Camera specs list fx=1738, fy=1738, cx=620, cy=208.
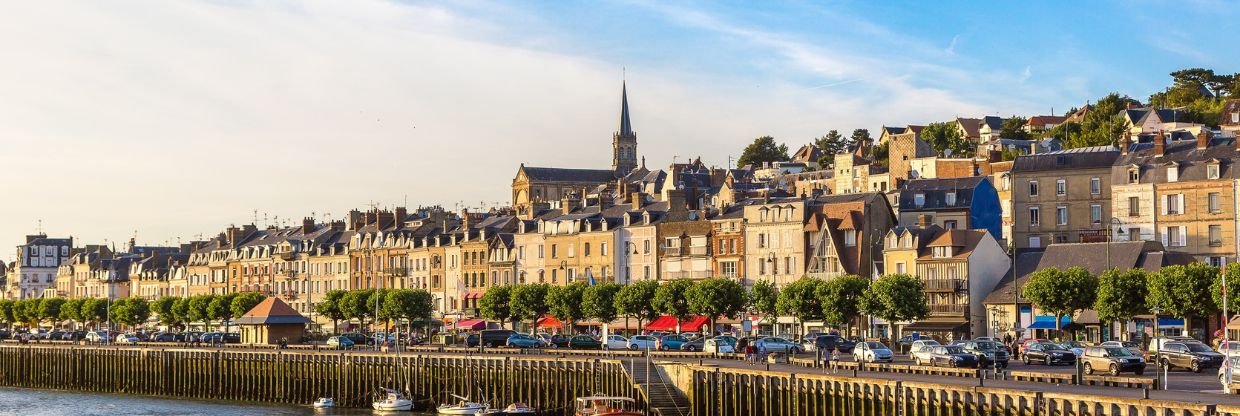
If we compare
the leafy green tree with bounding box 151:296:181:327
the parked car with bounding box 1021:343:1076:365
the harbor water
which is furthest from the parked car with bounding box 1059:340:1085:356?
the leafy green tree with bounding box 151:296:181:327

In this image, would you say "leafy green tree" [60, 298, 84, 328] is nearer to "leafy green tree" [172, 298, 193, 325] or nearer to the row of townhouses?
"leafy green tree" [172, 298, 193, 325]

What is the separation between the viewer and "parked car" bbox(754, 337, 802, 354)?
309 ft

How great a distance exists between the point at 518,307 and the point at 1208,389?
82076mm

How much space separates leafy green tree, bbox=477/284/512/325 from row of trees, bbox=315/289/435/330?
30.1ft

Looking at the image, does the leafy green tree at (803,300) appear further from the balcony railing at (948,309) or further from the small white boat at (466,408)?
the small white boat at (466,408)

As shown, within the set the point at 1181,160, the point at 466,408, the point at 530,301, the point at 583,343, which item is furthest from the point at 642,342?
the point at 1181,160

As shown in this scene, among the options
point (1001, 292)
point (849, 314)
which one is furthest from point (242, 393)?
point (1001, 292)

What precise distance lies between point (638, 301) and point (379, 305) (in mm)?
Result: 32641

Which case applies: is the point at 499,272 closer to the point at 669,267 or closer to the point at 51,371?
the point at 669,267

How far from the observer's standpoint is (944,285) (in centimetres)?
11806

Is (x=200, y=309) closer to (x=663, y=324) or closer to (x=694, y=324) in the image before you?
(x=663, y=324)

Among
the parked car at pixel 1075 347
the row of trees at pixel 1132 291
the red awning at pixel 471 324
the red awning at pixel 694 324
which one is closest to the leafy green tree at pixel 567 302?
the red awning at pixel 694 324

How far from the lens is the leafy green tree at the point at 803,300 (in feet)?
381

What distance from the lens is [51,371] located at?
430ft
